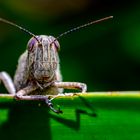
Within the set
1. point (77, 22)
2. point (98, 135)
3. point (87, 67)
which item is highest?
point (77, 22)

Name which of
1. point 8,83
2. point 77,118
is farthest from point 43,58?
point 77,118

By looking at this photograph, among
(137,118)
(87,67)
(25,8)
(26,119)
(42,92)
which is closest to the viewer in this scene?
(137,118)

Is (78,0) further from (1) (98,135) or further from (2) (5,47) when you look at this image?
(1) (98,135)

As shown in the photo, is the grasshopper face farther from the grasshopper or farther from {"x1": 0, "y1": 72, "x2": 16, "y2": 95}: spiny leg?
{"x1": 0, "y1": 72, "x2": 16, "y2": 95}: spiny leg

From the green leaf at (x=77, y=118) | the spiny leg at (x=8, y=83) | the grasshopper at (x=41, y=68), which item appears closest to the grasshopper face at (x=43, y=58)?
the grasshopper at (x=41, y=68)

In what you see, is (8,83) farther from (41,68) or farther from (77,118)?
(77,118)

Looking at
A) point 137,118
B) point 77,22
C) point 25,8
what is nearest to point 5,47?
point 25,8
